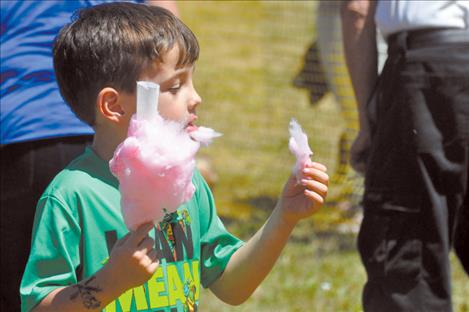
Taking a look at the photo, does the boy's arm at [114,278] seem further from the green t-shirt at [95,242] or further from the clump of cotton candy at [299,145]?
the clump of cotton candy at [299,145]

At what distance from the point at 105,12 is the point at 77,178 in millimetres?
402

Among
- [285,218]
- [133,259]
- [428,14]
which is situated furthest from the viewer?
[428,14]

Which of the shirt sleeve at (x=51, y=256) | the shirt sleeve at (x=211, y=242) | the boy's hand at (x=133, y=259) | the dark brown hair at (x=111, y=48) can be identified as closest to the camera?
the boy's hand at (x=133, y=259)

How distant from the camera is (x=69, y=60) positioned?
2.46m

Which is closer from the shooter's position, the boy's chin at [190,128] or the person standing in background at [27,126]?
the boy's chin at [190,128]

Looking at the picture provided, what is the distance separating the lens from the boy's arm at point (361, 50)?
3.51 metres

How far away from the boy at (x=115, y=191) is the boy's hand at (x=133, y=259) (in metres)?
0.15

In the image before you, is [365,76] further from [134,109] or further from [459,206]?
[134,109]

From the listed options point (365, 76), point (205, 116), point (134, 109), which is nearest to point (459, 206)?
point (365, 76)

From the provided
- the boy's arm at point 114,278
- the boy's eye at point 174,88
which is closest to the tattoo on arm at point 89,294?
the boy's arm at point 114,278

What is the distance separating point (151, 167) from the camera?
210 centimetres

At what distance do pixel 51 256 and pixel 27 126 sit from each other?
864 millimetres

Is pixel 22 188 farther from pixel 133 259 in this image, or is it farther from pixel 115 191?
pixel 133 259

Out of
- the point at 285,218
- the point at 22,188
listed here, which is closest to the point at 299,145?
the point at 285,218
